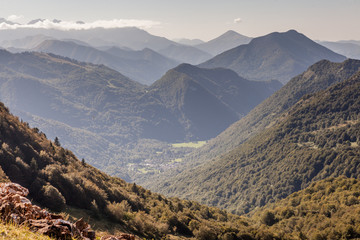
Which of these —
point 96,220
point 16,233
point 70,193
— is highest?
point 16,233

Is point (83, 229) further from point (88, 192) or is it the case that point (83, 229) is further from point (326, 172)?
point (326, 172)

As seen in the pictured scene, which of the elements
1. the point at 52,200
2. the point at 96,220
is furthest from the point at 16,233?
the point at 96,220

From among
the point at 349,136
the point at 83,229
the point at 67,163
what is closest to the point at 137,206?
the point at 67,163

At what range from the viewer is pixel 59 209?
74.7ft

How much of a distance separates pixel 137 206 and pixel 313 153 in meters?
172

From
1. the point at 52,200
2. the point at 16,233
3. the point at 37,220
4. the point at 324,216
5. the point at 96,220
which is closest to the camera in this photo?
the point at 16,233

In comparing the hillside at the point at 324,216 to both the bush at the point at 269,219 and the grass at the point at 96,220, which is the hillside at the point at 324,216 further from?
the grass at the point at 96,220

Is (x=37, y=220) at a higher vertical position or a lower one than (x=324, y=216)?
higher

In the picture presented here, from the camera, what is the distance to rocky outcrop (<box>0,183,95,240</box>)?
12.0 meters

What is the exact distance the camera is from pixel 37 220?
1238 cm

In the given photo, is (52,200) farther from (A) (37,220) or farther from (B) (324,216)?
(B) (324,216)

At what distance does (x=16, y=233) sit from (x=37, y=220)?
177 cm

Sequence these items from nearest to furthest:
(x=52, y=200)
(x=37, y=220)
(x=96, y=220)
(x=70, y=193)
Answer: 1. (x=37, y=220)
2. (x=52, y=200)
3. (x=96, y=220)
4. (x=70, y=193)

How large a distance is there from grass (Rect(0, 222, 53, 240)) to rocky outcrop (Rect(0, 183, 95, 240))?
0.42 m
